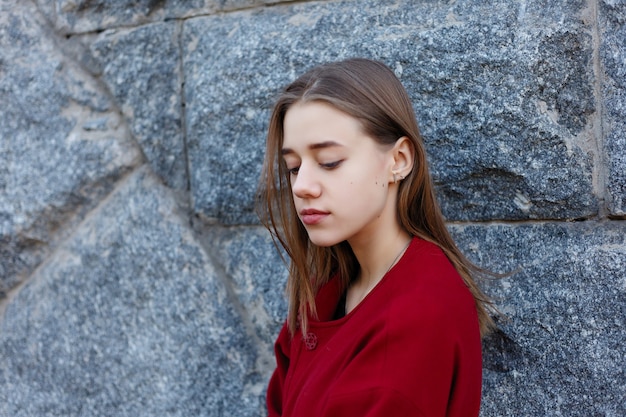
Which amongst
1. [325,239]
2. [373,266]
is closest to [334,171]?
[325,239]

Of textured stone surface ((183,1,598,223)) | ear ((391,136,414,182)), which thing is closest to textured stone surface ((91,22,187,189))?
textured stone surface ((183,1,598,223))

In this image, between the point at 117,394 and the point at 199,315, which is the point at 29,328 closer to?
the point at 117,394

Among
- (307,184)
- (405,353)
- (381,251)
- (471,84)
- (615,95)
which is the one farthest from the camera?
(471,84)

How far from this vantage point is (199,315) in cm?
211

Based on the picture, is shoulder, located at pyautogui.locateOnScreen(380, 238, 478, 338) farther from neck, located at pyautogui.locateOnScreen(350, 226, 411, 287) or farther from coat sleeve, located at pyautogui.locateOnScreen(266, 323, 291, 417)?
coat sleeve, located at pyautogui.locateOnScreen(266, 323, 291, 417)

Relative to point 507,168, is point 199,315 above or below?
below

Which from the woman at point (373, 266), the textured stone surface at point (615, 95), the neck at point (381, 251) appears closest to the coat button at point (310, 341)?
the woman at point (373, 266)

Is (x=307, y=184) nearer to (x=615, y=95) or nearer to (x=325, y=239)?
(x=325, y=239)

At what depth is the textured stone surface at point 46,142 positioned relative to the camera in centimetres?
223

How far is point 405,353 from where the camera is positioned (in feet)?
4.12

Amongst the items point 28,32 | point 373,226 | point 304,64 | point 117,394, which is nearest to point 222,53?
point 304,64

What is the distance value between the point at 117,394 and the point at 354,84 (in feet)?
4.09

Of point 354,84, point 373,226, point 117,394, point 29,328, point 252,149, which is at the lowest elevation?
point 117,394

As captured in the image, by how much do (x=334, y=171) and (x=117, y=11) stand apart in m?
1.16
